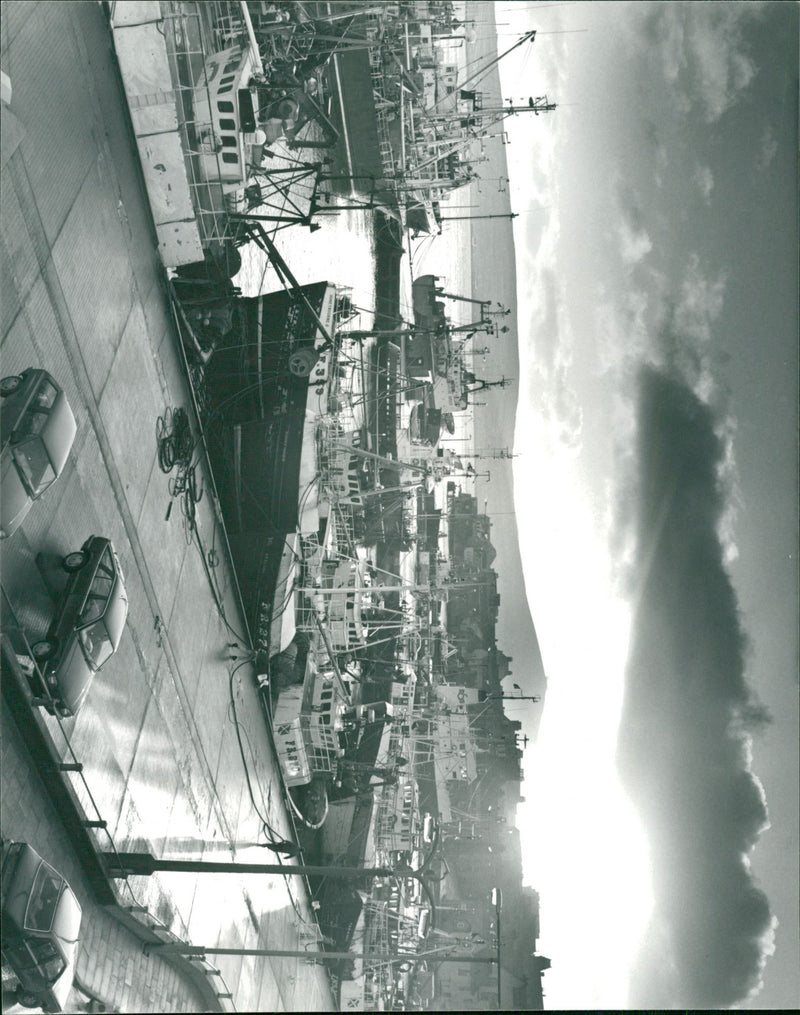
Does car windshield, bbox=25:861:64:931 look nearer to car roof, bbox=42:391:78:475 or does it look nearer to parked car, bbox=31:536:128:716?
parked car, bbox=31:536:128:716

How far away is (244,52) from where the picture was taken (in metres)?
17.3

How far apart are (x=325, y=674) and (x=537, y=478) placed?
1120 centimetres

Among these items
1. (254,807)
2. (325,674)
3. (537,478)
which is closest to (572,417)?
(537,478)

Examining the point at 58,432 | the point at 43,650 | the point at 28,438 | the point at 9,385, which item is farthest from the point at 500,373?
the point at 28,438

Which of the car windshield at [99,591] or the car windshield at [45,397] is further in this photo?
the car windshield at [99,591]

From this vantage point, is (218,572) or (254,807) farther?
(254,807)

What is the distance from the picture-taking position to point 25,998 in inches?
360

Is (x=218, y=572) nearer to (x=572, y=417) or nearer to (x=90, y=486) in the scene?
(x=90, y=486)

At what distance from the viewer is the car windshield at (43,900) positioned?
8797 millimetres

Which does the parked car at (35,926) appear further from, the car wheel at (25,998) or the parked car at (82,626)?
the parked car at (82,626)

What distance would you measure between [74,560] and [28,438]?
106 inches

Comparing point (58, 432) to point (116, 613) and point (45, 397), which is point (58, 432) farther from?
point (116, 613)

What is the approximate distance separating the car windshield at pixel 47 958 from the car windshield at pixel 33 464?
5350 millimetres

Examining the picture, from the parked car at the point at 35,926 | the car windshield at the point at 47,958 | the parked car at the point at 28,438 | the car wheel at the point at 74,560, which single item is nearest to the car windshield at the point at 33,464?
the parked car at the point at 28,438
